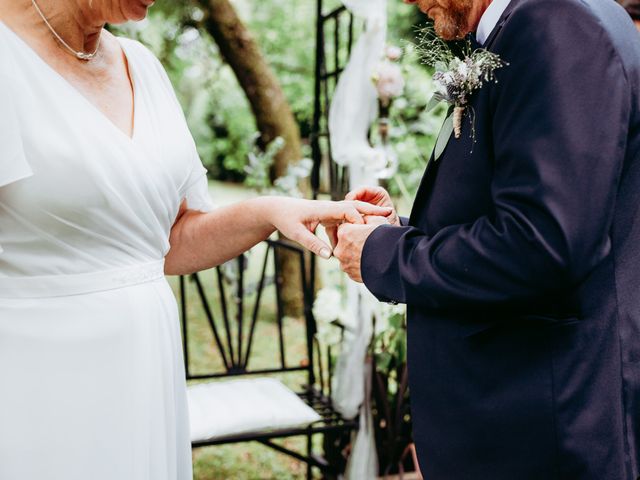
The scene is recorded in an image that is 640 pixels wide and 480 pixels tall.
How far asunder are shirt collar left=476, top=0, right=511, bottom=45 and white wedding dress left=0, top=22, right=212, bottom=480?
0.82m

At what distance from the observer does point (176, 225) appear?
2.29 metres

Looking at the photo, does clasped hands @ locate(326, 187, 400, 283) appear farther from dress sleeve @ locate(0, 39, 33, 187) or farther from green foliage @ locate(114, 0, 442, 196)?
green foliage @ locate(114, 0, 442, 196)

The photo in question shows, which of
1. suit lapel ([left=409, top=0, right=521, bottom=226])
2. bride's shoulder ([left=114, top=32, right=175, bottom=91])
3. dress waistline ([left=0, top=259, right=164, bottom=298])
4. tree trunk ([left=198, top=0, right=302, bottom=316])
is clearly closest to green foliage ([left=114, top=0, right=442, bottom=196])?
tree trunk ([left=198, top=0, right=302, bottom=316])

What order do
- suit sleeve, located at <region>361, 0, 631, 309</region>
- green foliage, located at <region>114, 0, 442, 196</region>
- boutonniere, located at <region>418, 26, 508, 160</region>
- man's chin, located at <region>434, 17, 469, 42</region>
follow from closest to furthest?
suit sleeve, located at <region>361, 0, 631, 309</region>, boutonniere, located at <region>418, 26, 508, 160</region>, man's chin, located at <region>434, 17, 469, 42</region>, green foliage, located at <region>114, 0, 442, 196</region>

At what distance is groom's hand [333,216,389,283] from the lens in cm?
180

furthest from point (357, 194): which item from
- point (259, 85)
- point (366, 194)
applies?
point (259, 85)

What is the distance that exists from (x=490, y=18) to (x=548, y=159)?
42cm

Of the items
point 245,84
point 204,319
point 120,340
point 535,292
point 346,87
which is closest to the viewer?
point 535,292

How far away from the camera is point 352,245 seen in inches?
71.6

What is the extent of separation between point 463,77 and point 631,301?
0.59 metres

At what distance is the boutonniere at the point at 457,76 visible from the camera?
151 cm

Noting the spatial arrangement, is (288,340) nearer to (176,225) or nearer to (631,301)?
(176,225)

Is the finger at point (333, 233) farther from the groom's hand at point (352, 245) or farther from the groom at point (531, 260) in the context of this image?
the groom at point (531, 260)

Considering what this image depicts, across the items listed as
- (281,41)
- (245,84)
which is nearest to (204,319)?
(245,84)
